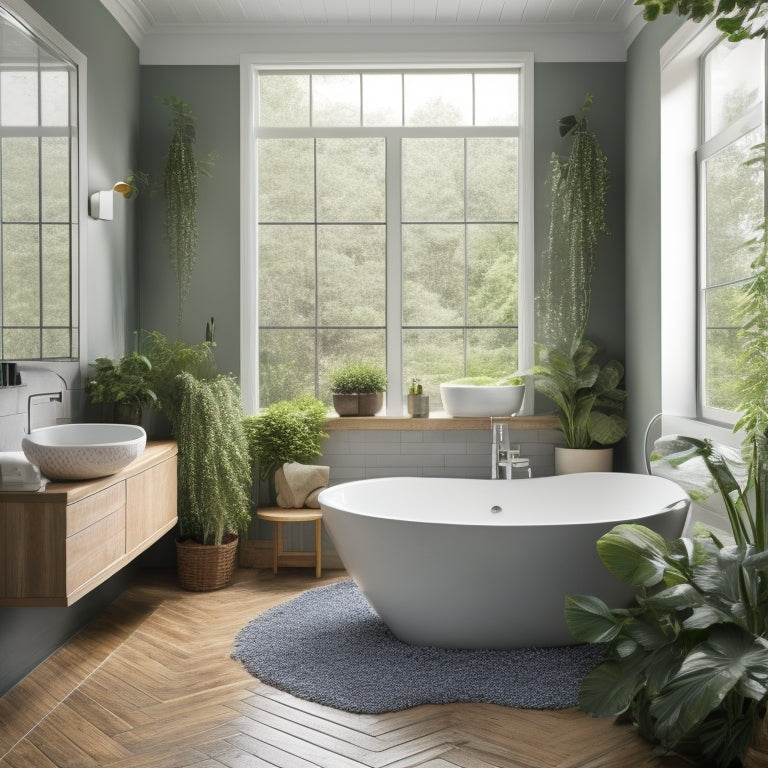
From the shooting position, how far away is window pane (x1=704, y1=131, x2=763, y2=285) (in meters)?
3.38

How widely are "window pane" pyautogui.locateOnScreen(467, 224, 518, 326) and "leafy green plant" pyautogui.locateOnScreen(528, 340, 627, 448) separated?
403 millimetres

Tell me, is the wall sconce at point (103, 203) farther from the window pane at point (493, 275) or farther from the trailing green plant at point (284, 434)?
the window pane at point (493, 275)

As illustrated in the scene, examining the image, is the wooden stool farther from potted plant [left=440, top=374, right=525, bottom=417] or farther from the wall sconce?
the wall sconce

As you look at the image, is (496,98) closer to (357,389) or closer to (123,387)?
(357,389)

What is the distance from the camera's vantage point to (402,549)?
123 inches

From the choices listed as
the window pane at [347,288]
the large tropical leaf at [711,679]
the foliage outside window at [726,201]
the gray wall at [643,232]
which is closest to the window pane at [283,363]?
the window pane at [347,288]

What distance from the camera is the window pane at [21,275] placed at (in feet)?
9.32

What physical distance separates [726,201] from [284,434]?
261 cm

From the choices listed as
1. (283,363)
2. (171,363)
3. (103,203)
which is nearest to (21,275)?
(103,203)

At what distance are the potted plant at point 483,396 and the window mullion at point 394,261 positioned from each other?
35cm

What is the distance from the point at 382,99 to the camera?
4750 millimetres

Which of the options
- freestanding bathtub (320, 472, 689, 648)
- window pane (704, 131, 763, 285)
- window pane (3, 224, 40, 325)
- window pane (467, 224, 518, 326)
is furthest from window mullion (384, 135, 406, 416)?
window pane (3, 224, 40, 325)

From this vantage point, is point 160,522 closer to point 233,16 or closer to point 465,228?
point 465,228

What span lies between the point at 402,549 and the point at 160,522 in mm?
1296
